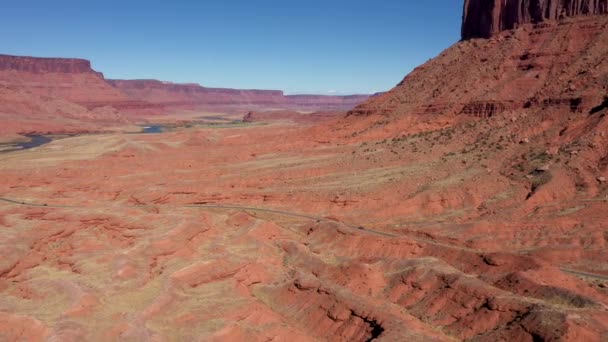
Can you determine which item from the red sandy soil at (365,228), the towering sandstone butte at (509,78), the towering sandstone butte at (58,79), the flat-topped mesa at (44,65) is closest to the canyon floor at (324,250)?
the red sandy soil at (365,228)

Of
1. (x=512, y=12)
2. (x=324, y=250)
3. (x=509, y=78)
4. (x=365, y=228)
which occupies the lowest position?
(x=324, y=250)

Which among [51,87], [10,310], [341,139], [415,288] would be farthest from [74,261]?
[51,87]

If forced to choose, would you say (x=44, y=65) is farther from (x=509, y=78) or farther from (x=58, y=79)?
(x=509, y=78)

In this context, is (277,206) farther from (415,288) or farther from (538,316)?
(538,316)

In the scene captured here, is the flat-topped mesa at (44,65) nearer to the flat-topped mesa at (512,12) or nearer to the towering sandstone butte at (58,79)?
the towering sandstone butte at (58,79)

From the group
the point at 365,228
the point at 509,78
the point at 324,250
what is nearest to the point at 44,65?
the point at 509,78
